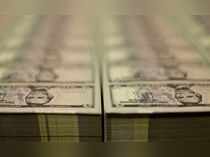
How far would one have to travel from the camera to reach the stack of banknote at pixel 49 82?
1.74 feet

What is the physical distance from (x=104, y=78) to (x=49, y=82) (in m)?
0.11

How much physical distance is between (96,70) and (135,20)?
0.30 metres

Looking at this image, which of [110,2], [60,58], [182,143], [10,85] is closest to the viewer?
[182,143]

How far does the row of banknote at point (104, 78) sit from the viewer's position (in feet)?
1.73

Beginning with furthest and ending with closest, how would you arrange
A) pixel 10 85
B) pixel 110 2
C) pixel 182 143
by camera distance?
pixel 110 2
pixel 10 85
pixel 182 143

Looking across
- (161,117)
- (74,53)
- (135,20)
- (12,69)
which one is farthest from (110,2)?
(161,117)

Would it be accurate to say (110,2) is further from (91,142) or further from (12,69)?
(91,142)

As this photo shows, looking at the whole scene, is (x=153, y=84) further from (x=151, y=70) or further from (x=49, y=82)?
(x=49, y=82)

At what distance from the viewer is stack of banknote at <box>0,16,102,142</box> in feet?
1.74

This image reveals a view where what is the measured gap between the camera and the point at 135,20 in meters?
0.92

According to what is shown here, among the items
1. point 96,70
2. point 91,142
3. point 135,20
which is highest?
point 135,20

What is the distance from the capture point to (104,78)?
643 mm

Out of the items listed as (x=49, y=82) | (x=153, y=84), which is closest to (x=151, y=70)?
(x=153, y=84)

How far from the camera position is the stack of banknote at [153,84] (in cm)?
53
